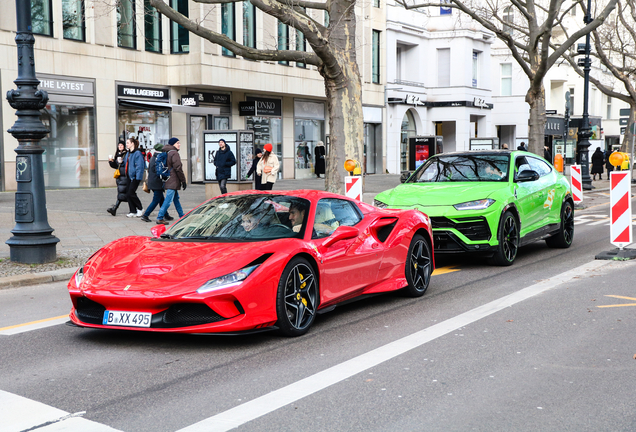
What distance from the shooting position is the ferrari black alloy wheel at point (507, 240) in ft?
33.2

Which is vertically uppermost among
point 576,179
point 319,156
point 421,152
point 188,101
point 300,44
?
point 300,44

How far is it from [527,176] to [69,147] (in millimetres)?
19731

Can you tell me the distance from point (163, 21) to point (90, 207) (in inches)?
477

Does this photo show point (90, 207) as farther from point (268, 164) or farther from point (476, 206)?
point (476, 206)

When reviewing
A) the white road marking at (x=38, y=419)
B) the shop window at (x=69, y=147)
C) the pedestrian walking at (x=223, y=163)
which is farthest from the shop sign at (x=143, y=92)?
the white road marking at (x=38, y=419)

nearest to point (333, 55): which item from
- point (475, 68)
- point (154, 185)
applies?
point (154, 185)

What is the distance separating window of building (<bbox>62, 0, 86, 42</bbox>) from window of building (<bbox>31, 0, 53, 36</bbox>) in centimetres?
55

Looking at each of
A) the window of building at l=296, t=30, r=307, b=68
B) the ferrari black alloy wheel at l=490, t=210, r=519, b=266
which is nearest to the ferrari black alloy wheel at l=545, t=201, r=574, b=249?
the ferrari black alloy wheel at l=490, t=210, r=519, b=266

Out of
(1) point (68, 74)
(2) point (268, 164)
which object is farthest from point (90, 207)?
(1) point (68, 74)

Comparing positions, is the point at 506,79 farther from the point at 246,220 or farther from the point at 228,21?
the point at 246,220

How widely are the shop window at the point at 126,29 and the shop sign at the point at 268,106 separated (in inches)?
247

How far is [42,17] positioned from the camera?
25.2 metres

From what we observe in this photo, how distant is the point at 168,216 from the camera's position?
1675cm

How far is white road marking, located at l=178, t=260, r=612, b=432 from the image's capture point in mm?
4234
